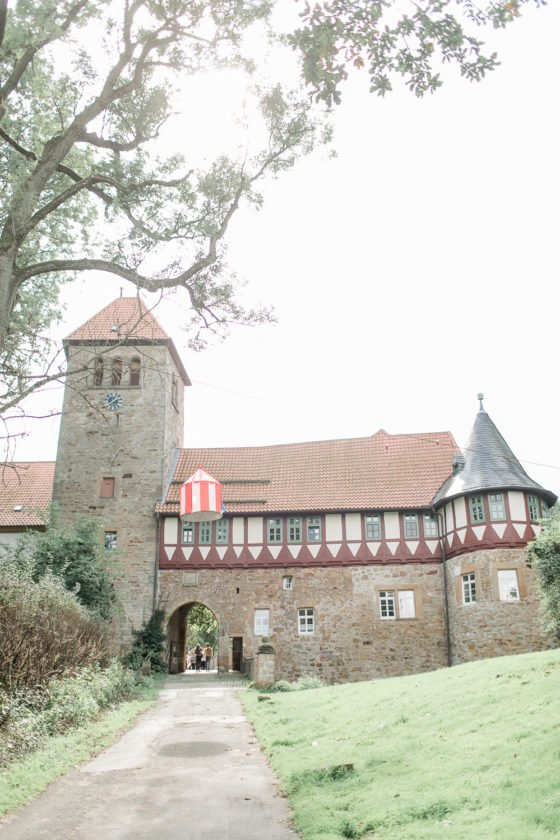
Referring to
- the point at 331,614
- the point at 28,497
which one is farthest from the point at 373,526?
the point at 28,497

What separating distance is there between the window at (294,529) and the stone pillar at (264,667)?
7.04 meters

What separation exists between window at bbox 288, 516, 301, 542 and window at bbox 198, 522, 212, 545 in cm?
299

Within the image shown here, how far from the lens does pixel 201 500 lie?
78.6 feet

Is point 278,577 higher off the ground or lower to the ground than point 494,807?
higher

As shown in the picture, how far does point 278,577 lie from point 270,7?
67.1 ft

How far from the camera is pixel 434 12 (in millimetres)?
6062

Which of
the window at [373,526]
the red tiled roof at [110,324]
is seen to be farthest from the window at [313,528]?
the red tiled roof at [110,324]

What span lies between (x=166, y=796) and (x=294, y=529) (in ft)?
66.0

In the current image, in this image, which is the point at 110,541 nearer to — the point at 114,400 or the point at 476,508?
the point at 114,400

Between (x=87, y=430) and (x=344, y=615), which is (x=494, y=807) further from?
(x=87, y=430)

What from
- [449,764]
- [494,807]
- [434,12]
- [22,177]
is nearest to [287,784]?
[449,764]

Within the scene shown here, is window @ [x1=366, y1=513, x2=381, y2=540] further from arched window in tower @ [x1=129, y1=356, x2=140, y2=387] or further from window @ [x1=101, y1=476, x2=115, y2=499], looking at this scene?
arched window in tower @ [x1=129, y1=356, x2=140, y2=387]

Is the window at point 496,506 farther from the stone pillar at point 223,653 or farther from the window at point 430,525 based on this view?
the stone pillar at point 223,653

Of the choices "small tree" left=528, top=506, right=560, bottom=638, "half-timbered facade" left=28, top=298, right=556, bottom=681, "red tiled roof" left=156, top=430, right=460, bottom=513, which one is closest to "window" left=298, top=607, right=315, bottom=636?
"half-timbered facade" left=28, top=298, right=556, bottom=681
